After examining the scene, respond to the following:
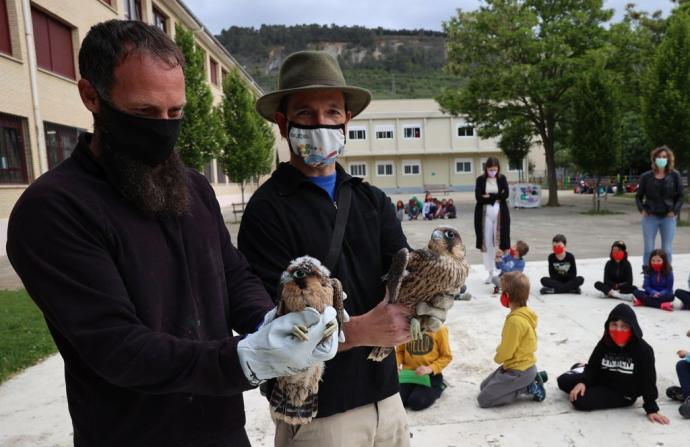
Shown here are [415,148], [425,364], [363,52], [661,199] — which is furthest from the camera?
[363,52]

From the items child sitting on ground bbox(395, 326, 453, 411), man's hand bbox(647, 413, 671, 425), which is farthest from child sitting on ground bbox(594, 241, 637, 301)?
child sitting on ground bbox(395, 326, 453, 411)

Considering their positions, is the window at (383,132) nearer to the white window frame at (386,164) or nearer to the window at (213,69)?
the white window frame at (386,164)

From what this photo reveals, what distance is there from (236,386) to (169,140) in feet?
2.86

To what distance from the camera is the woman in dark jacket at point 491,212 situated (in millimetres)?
6664

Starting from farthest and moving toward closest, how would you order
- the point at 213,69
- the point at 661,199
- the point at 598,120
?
the point at 213,69, the point at 598,120, the point at 661,199

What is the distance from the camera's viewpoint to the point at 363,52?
15738 cm

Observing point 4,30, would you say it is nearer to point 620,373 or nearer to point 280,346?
point 280,346

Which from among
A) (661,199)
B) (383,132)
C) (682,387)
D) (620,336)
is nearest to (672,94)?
(661,199)

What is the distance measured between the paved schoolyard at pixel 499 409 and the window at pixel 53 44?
595 inches

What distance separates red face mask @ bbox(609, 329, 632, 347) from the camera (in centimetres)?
411

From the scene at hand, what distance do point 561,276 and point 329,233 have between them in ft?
23.9

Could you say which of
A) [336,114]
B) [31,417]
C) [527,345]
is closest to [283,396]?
[336,114]

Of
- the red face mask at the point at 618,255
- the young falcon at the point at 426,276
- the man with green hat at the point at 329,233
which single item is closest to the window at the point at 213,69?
the red face mask at the point at 618,255

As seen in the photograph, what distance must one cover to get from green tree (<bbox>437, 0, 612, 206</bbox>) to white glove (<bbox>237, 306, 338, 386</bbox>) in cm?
2286
